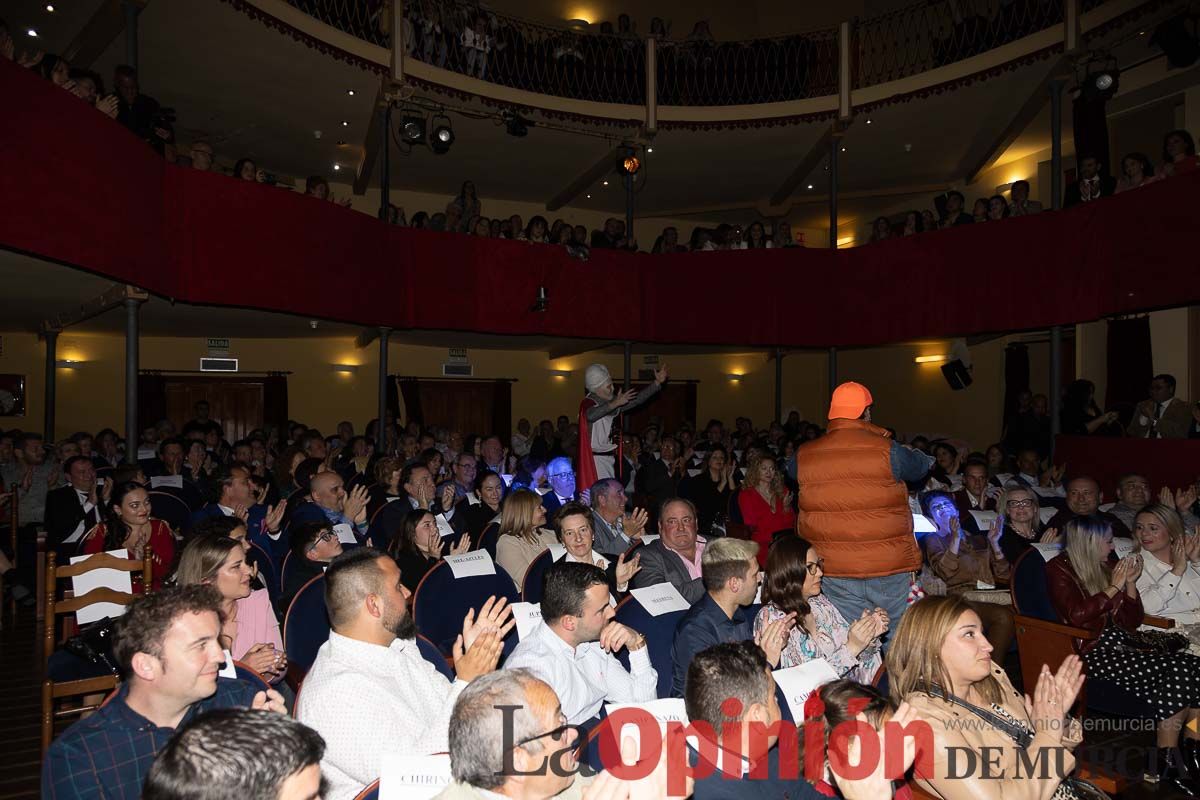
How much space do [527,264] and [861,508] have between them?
7785mm

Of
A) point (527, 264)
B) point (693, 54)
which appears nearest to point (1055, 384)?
point (527, 264)

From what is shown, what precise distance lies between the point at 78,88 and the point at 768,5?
1267cm

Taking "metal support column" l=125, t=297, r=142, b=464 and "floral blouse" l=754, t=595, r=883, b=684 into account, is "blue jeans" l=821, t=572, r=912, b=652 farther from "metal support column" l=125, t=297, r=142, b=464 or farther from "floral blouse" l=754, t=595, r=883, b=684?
"metal support column" l=125, t=297, r=142, b=464

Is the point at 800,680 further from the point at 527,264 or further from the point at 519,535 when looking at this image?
the point at 527,264

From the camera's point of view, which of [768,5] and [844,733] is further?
[768,5]

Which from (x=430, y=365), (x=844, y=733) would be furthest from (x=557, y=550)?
(x=430, y=365)

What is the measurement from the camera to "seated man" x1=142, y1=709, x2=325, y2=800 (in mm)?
1369

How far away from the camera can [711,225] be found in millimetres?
17047

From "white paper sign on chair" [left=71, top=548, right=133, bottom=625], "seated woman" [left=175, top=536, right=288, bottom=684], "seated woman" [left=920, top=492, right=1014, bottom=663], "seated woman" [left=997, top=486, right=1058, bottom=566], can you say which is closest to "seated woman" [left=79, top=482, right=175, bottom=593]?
"white paper sign on chair" [left=71, top=548, right=133, bottom=625]

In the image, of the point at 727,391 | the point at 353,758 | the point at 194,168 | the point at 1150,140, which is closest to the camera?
the point at 353,758

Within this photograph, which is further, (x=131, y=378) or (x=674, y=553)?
(x=131, y=378)

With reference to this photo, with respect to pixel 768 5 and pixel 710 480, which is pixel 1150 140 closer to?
pixel 768 5

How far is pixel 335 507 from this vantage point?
529 cm

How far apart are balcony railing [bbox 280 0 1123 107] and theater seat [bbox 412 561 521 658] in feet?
26.5
